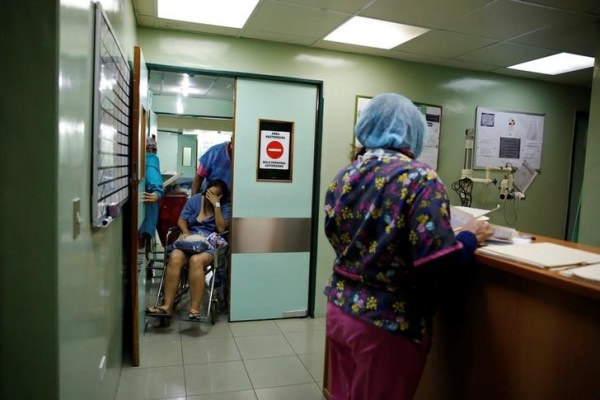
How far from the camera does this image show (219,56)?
138 inches

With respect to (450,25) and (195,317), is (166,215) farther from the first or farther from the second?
(450,25)

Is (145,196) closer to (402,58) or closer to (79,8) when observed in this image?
(79,8)

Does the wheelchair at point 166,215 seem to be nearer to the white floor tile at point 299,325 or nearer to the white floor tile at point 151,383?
the white floor tile at point 299,325

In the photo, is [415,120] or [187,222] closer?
[415,120]

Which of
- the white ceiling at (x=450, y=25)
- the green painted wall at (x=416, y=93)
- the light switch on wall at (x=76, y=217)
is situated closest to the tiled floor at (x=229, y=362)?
the green painted wall at (x=416, y=93)

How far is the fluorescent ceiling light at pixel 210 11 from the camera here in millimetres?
2896

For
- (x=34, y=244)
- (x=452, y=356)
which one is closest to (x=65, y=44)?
(x=34, y=244)

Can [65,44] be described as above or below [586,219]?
above

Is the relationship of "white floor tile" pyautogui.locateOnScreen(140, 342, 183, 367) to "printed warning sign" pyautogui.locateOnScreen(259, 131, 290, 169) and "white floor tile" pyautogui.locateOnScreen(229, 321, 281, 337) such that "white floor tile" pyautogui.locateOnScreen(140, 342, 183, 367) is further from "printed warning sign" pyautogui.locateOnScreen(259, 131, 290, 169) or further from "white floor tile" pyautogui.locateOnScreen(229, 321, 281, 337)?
"printed warning sign" pyautogui.locateOnScreen(259, 131, 290, 169)

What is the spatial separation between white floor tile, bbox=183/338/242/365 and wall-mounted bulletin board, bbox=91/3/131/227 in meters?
1.30

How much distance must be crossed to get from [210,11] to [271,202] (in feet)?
5.21

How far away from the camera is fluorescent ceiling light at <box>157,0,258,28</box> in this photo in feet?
9.50

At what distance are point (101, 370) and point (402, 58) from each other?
11.4ft

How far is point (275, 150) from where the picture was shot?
12.1ft
